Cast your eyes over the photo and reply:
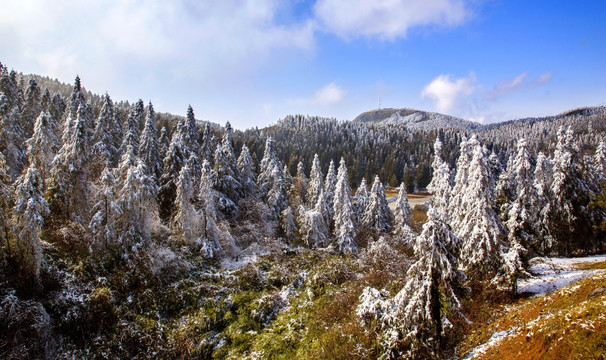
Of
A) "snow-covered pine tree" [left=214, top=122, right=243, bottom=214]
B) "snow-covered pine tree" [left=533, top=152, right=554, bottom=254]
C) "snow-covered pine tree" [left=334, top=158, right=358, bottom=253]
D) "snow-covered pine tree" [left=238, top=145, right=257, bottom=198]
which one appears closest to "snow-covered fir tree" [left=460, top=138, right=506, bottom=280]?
"snow-covered pine tree" [left=533, top=152, right=554, bottom=254]

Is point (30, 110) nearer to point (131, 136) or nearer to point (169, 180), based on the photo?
point (131, 136)

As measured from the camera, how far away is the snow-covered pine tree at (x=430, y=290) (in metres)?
10.2

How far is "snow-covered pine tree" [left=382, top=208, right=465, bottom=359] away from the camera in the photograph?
10.2 meters

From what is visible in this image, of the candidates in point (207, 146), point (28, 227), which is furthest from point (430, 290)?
point (207, 146)

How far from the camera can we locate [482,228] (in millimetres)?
16219

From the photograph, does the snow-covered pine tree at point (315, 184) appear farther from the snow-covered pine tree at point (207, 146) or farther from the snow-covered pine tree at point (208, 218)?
the snow-covered pine tree at point (208, 218)

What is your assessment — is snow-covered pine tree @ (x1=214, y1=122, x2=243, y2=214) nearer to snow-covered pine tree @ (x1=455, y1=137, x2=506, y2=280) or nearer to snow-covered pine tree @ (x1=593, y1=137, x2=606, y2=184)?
snow-covered pine tree @ (x1=455, y1=137, x2=506, y2=280)

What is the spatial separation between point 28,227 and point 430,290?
20262 millimetres

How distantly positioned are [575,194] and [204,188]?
3396 cm

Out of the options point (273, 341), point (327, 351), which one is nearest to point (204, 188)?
point (273, 341)

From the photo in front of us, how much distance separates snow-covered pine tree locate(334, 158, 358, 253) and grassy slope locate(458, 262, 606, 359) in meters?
18.1

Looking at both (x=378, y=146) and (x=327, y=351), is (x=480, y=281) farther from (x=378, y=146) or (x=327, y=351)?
(x=378, y=146)

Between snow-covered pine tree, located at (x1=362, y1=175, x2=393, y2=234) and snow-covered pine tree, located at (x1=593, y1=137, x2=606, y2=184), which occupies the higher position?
snow-covered pine tree, located at (x1=593, y1=137, x2=606, y2=184)

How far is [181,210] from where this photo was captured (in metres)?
26.1
